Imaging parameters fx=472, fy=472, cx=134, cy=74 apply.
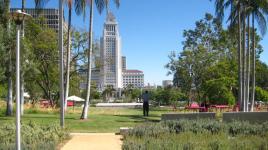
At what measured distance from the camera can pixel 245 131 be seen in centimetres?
1628

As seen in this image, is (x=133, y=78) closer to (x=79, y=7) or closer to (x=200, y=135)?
(x=79, y=7)

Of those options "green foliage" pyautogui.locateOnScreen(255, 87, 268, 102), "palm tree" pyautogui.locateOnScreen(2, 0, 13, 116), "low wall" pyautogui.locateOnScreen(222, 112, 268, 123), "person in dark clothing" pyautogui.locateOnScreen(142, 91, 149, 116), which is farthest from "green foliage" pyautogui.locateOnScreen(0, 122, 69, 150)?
"green foliage" pyautogui.locateOnScreen(255, 87, 268, 102)

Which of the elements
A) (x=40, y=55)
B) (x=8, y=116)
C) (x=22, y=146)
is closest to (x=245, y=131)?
(x=22, y=146)

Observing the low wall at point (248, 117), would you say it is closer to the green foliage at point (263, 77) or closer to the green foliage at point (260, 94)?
the green foliage at point (260, 94)

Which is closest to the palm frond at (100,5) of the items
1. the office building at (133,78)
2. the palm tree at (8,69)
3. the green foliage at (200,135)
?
the palm tree at (8,69)

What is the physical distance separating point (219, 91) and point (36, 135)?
28.9m

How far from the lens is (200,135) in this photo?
1511 cm

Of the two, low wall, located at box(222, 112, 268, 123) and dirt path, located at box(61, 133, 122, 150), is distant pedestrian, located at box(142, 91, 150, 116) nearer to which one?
low wall, located at box(222, 112, 268, 123)

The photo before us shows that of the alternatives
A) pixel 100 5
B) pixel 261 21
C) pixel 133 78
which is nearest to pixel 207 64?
pixel 261 21

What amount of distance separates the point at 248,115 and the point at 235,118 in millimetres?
597

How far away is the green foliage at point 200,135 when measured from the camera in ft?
40.7

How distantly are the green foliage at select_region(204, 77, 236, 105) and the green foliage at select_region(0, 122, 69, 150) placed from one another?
26.3 metres

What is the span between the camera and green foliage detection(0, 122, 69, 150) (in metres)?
13.0

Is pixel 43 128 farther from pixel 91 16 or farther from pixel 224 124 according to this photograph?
pixel 91 16
